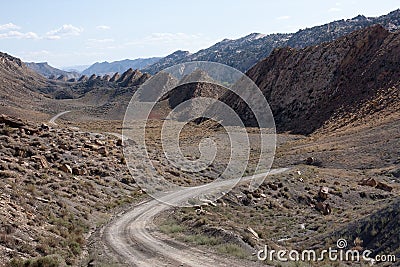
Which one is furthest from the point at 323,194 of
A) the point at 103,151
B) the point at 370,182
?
the point at 103,151

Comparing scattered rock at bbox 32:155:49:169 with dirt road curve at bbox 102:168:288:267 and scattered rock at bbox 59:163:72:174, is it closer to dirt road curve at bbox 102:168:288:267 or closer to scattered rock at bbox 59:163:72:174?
scattered rock at bbox 59:163:72:174

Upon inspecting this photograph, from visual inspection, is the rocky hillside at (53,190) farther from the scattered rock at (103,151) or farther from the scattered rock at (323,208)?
the scattered rock at (323,208)

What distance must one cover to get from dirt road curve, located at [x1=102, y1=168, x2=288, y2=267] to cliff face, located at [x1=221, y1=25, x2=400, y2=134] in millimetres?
47343

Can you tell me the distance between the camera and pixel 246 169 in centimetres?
3697

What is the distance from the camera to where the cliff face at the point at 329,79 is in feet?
209

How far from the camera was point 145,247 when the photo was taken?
1555 cm

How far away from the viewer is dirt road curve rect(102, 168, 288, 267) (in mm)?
13797

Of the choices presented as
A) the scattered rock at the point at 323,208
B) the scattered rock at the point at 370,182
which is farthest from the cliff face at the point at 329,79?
the scattered rock at the point at 323,208

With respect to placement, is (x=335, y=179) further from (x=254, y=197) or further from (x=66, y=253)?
(x=66, y=253)

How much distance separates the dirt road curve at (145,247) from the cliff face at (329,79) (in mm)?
47343

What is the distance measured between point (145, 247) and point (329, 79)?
202 feet

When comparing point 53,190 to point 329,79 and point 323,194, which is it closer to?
point 323,194

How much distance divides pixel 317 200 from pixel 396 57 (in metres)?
47.0

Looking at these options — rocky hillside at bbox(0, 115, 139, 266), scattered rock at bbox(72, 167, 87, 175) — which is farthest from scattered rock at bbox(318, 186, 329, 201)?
scattered rock at bbox(72, 167, 87, 175)
